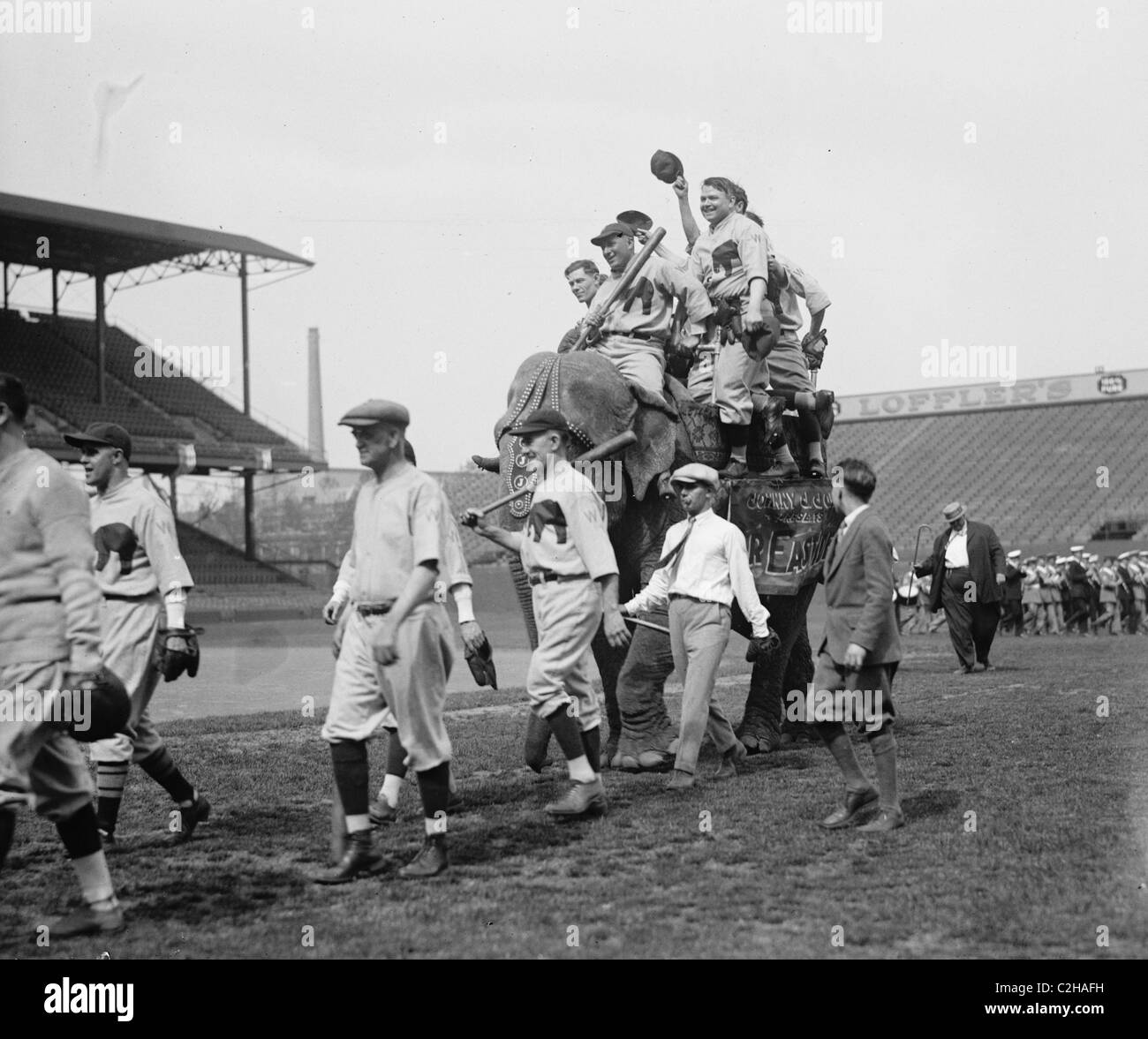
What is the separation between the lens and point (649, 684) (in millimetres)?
8367

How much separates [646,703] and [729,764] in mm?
607

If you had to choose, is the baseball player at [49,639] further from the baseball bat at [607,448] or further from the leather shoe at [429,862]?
the baseball bat at [607,448]

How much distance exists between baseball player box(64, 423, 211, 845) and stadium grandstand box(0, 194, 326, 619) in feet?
87.8

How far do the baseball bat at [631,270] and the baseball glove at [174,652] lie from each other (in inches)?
151

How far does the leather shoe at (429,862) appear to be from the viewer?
218 inches

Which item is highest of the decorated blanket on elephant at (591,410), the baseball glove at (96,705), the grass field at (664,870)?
the decorated blanket on elephant at (591,410)

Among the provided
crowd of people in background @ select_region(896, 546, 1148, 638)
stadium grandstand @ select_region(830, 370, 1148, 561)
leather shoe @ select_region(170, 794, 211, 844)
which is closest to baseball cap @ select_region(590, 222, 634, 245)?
leather shoe @ select_region(170, 794, 211, 844)

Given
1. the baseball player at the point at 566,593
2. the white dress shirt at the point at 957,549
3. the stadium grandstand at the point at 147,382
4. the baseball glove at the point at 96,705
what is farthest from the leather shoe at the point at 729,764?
the stadium grandstand at the point at 147,382

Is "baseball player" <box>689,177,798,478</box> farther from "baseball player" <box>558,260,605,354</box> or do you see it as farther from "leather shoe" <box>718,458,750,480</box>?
"baseball player" <box>558,260,605,354</box>

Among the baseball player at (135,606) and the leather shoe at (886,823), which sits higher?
the baseball player at (135,606)

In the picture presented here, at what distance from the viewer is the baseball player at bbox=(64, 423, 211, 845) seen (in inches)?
249
